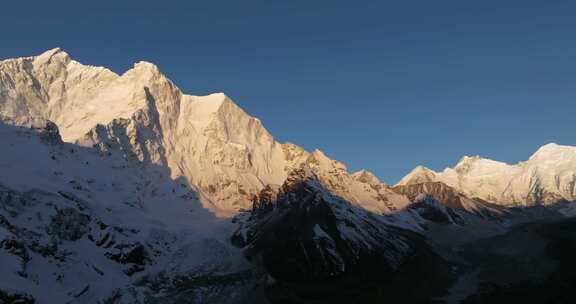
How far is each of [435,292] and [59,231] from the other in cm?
9663

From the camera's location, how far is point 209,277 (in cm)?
18162

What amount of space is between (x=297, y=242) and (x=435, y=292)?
45.5 m

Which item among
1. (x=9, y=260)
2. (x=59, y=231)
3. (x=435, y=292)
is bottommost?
(x=435, y=292)

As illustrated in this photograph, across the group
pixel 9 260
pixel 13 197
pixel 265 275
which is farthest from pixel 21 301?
pixel 265 275

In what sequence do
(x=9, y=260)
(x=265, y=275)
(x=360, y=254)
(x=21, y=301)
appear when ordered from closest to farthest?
(x=21, y=301) → (x=9, y=260) → (x=265, y=275) → (x=360, y=254)

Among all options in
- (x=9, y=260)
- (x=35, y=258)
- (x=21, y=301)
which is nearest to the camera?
(x=21, y=301)

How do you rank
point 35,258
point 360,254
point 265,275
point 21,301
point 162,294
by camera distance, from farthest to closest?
point 360,254, point 265,275, point 162,294, point 35,258, point 21,301

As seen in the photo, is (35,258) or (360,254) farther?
(360,254)

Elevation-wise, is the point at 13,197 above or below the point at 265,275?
above

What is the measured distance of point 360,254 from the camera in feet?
622

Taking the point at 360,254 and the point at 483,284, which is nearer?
the point at 483,284

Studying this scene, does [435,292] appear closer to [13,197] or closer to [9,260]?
[9,260]

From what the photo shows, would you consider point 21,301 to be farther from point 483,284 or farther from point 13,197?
point 483,284

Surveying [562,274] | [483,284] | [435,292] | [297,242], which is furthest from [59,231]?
[562,274]
